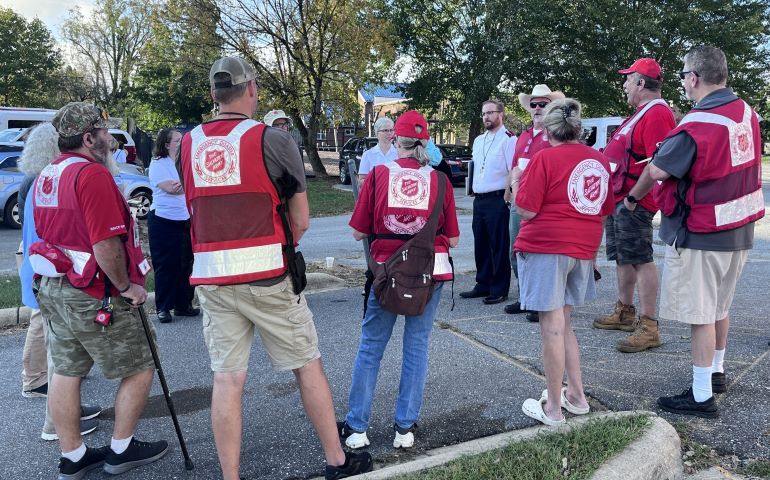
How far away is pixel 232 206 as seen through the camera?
2.76 m

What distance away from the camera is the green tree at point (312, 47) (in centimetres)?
2052

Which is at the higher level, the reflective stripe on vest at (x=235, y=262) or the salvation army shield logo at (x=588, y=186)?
the salvation army shield logo at (x=588, y=186)

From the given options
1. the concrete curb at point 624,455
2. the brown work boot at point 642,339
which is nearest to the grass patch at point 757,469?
the concrete curb at point 624,455

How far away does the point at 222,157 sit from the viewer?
273 centimetres

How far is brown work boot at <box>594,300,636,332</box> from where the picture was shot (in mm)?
5402

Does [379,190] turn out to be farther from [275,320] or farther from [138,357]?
[138,357]

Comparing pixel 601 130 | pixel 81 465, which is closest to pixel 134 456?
pixel 81 465

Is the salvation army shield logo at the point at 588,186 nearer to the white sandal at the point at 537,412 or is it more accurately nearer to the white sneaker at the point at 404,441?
the white sandal at the point at 537,412

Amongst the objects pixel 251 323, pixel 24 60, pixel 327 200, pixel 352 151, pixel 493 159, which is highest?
pixel 24 60

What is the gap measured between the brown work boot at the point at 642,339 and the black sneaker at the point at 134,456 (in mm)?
3352

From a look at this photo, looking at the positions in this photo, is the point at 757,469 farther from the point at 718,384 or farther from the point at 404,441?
the point at 404,441

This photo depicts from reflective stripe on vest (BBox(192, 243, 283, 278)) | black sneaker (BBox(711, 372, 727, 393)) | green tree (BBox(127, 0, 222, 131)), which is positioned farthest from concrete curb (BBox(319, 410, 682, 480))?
green tree (BBox(127, 0, 222, 131))

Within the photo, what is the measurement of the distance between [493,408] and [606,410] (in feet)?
2.23

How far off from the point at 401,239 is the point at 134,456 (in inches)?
71.1
